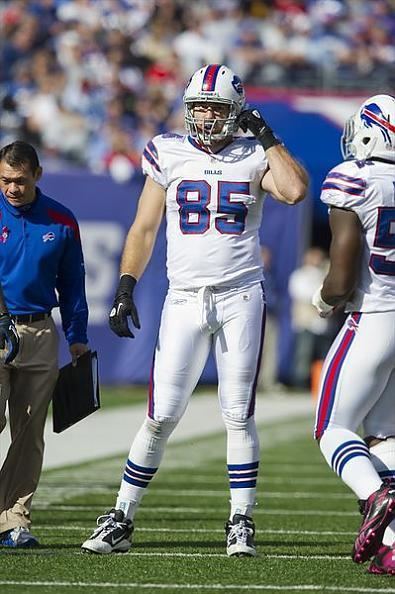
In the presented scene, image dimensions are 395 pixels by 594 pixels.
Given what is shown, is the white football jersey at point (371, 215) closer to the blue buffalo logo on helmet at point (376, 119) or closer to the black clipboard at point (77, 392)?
the blue buffalo logo on helmet at point (376, 119)

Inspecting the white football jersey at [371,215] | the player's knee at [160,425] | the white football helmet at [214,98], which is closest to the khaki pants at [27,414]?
the player's knee at [160,425]

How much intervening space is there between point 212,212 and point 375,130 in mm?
726

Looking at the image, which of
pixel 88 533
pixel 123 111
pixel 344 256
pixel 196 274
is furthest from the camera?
pixel 123 111

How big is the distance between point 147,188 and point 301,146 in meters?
8.94

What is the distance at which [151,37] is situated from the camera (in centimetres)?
1677

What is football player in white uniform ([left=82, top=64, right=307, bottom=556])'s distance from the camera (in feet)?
17.3

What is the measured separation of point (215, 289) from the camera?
17.5 ft

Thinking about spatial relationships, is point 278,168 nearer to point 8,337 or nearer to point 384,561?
point 8,337

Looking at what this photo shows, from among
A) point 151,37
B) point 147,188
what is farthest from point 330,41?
point 147,188

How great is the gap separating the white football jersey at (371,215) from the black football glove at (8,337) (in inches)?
51.8

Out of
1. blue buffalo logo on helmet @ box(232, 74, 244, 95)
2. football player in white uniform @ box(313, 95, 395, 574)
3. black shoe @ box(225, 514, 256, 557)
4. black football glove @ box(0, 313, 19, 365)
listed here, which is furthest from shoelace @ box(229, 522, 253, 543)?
blue buffalo logo on helmet @ box(232, 74, 244, 95)

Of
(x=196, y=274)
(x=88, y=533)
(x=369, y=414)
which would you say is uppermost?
(x=196, y=274)

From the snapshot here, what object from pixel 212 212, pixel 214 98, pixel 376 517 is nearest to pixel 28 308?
pixel 212 212

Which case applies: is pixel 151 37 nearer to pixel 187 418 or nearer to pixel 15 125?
pixel 15 125
